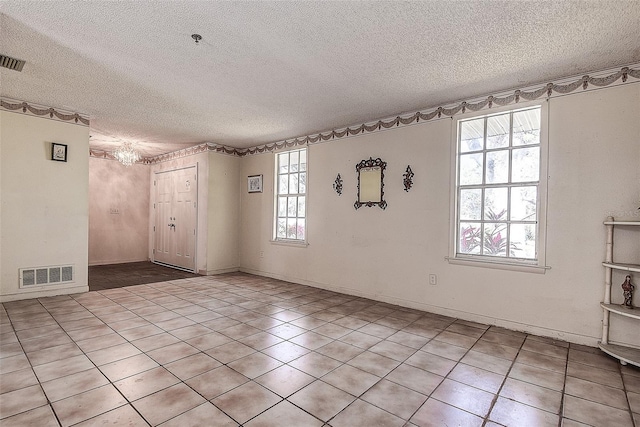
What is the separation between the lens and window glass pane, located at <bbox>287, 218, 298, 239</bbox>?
5.56 meters

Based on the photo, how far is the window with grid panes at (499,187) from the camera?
3.22 meters

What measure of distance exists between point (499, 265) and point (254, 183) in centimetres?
445

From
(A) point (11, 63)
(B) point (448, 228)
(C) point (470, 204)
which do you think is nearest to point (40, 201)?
(A) point (11, 63)

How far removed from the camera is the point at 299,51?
2.58 meters

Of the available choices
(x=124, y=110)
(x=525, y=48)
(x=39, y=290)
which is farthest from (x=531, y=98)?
(x=39, y=290)

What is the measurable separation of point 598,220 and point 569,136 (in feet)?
2.70

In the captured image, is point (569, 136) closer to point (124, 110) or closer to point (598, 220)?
point (598, 220)

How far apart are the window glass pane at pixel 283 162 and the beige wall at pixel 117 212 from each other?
12.6 feet

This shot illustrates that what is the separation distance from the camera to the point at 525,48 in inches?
98.1

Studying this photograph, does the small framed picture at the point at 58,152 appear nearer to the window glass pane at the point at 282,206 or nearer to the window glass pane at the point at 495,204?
the window glass pane at the point at 282,206

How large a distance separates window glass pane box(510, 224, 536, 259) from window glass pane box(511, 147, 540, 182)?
49cm

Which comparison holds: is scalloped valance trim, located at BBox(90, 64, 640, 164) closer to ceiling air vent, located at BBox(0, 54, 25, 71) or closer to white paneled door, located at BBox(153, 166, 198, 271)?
white paneled door, located at BBox(153, 166, 198, 271)

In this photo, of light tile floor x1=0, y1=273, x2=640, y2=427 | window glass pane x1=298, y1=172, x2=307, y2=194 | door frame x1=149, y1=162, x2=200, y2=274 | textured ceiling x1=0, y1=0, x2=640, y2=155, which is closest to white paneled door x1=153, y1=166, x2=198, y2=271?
door frame x1=149, y1=162, x2=200, y2=274

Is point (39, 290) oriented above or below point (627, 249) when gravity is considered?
below
